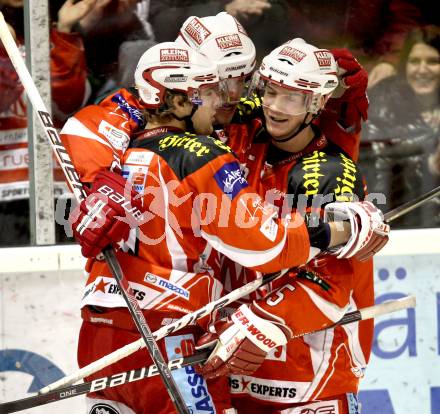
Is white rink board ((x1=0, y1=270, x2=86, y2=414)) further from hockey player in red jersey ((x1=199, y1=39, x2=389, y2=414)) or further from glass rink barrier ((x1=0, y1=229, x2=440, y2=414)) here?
hockey player in red jersey ((x1=199, y1=39, x2=389, y2=414))

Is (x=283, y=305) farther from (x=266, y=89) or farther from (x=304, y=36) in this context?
(x=304, y=36)

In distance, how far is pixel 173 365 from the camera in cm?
332

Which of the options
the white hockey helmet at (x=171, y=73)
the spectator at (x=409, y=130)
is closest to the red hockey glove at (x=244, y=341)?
the white hockey helmet at (x=171, y=73)

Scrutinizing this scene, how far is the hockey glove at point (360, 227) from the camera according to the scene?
3322 mm

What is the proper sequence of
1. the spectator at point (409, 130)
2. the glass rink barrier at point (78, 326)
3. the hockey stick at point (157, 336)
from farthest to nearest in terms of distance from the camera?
the spectator at point (409, 130) → the glass rink barrier at point (78, 326) → the hockey stick at point (157, 336)

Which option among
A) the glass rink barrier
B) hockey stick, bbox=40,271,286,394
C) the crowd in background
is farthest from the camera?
the crowd in background

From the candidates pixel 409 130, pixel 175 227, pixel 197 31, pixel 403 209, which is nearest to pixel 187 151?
pixel 175 227

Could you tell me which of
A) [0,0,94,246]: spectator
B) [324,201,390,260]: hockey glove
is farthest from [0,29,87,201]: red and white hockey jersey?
[324,201,390,260]: hockey glove

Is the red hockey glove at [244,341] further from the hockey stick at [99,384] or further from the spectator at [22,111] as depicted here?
the spectator at [22,111]

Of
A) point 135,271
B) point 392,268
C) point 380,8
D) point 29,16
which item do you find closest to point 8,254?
point 29,16

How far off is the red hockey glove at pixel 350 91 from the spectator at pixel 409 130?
1.08 metres

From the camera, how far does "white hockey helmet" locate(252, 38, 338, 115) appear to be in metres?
3.48

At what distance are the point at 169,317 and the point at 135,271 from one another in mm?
164

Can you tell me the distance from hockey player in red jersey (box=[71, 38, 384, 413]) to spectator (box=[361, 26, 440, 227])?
60.4 inches
